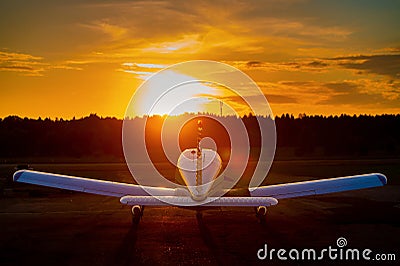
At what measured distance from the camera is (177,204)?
1695 centimetres

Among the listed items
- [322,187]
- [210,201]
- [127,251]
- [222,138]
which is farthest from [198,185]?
[222,138]

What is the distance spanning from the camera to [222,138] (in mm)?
99875

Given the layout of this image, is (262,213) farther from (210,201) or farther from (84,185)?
(84,185)

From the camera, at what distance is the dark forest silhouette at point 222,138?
76.4 m

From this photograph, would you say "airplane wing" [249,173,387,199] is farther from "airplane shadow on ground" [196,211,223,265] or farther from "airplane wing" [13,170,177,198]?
"airplane wing" [13,170,177,198]

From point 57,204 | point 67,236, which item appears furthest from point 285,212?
point 57,204

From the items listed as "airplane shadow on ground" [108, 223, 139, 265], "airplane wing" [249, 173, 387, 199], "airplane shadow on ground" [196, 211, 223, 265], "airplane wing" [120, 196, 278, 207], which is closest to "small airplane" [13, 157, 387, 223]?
"airplane wing" [249, 173, 387, 199]

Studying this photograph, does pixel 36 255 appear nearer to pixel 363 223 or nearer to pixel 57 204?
pixel 57 204
